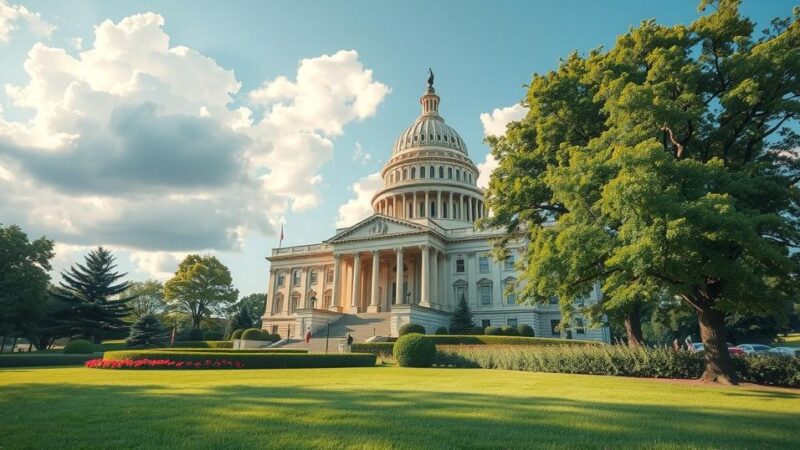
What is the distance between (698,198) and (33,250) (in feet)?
175

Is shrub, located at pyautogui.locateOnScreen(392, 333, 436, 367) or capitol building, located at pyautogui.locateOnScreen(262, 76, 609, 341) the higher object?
capitol building, located at pyautogui.locateOnScreen(262, 76, 609, 341)

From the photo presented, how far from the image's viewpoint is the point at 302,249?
67188 millimetres

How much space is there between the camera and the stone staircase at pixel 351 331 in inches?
1693

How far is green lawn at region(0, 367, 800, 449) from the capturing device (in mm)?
6113

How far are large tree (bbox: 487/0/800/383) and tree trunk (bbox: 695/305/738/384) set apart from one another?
38 mm

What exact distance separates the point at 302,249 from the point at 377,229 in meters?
15.9

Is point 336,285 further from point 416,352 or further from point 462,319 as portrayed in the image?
point 416,352

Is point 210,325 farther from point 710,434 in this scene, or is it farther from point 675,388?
point 710,434

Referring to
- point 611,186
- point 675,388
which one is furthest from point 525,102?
point 675,388

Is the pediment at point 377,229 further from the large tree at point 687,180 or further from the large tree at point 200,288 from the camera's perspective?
the large tree at point 687,180

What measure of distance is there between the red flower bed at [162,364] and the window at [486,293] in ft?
124

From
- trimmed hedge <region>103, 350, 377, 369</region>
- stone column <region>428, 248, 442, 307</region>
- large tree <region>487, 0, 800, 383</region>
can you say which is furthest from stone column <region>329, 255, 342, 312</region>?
large tree <region>487, 0, 800, 383</region>

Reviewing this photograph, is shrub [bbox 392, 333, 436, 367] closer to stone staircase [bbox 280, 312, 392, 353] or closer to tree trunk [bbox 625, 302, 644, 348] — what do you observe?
tree trunk [bbox 625, 302, 644, 348]

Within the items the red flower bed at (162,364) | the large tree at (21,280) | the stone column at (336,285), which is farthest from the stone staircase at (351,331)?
the large tree at (21,280)
